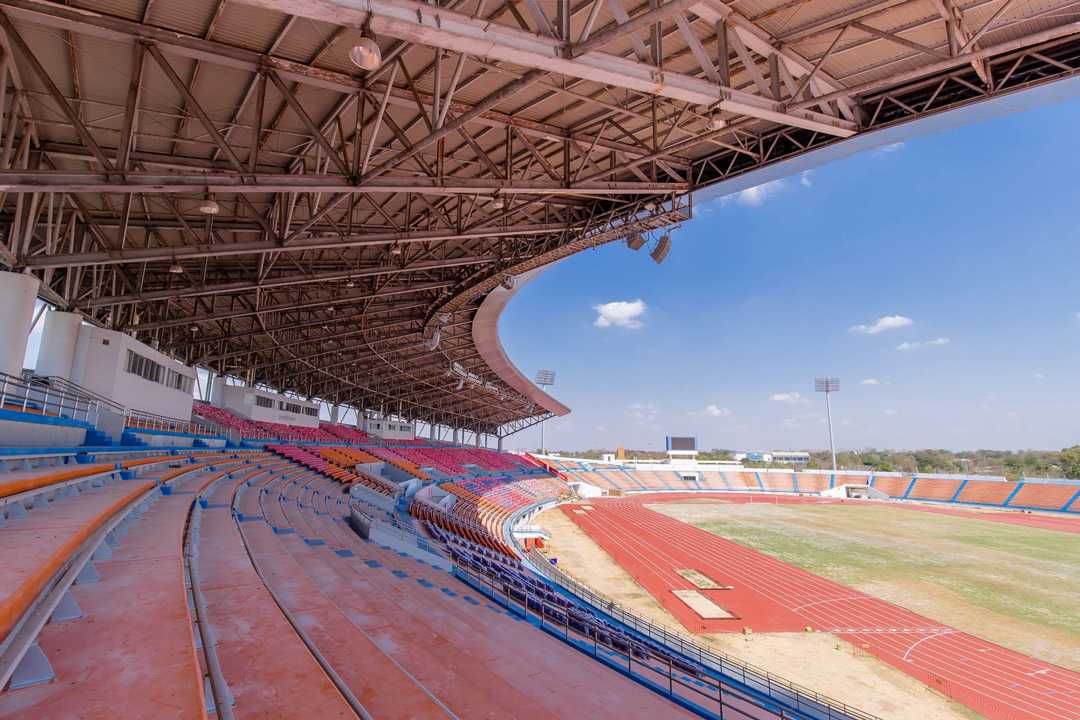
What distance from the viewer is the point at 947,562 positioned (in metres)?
30.0

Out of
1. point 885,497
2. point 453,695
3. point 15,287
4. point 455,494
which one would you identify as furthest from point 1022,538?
point 15,287

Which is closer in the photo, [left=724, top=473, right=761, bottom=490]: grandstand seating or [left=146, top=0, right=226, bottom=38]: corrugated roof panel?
[left=146, top=0, right=226, bottom=38]: corrugated roof panel

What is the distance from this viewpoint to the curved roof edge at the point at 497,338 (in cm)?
2257

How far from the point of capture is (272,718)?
3000mm

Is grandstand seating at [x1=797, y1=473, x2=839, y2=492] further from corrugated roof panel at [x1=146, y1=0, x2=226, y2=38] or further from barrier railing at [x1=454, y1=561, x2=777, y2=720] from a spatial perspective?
corrugated roof panel at [x1=146, y1=0, x2=226, y2=38]

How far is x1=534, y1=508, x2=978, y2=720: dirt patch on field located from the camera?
12.7m

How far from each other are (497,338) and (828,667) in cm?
2290

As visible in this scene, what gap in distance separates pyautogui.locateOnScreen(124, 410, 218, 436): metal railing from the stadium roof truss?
354 centimetres

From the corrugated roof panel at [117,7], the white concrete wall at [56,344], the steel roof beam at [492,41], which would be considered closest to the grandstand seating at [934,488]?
the steel roof beam at [492,41]

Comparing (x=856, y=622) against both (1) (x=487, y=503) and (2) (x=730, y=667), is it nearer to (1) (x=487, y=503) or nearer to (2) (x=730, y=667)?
(2) (x=730, y=667)

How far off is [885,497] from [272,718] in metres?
85.9

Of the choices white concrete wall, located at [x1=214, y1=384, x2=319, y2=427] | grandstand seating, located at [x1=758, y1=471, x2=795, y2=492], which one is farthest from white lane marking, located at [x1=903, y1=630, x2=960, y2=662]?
grandstand seating, located at [x1=758, y1=471, x2=795, y2=492]

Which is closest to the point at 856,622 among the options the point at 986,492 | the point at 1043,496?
the point at 1043,496

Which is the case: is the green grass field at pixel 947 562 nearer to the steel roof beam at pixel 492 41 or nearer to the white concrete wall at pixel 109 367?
the steel roof beam at pixel 492 41
